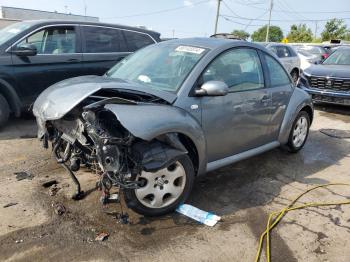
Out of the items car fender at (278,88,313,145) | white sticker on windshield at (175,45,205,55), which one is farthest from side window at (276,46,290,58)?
white sticker on windshield at (175,45,205,55)

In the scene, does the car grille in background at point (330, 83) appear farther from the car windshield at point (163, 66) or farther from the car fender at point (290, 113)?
the car windshield at point (163, 66)

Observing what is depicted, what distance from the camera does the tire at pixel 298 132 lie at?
5.44 meters

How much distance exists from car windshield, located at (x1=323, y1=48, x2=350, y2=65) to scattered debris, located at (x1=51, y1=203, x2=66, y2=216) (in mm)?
8692

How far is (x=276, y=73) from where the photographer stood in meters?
4.98

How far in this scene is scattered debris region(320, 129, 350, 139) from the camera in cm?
692

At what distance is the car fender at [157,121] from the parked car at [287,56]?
10161 millimetres

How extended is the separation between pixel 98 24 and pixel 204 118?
13.6 ft

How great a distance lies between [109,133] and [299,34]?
61.7 m

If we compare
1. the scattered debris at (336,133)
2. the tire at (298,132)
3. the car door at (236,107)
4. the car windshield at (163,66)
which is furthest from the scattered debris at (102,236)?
the scattered debris at (336,133)

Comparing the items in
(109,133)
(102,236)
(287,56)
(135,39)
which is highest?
(135,39)

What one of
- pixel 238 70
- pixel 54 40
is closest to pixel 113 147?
pixel 238 70

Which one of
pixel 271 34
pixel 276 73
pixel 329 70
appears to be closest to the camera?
pixel 276 73

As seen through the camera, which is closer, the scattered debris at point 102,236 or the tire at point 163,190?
the scattered debris at point 102,236

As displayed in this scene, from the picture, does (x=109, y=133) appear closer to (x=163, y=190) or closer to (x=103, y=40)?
(x=163, y=190)
